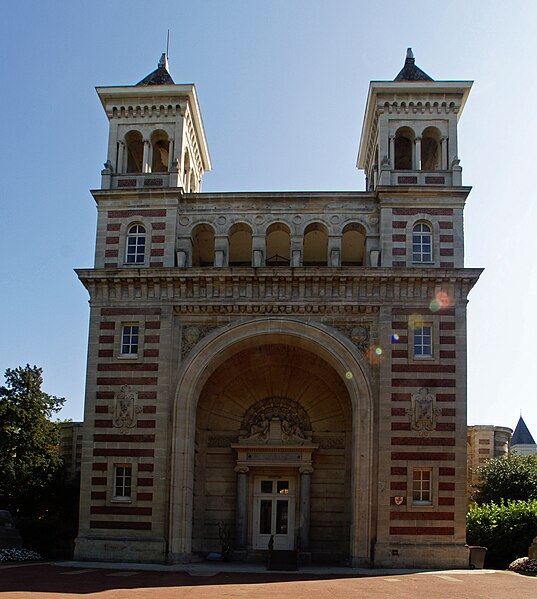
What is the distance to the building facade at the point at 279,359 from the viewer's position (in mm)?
33969

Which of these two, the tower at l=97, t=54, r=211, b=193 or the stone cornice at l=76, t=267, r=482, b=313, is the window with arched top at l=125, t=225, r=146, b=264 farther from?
the tower at l=97, t=54, r=211, b=193

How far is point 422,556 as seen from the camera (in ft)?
108

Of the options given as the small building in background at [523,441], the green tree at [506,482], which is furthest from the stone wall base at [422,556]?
the small building in background at [523,441]

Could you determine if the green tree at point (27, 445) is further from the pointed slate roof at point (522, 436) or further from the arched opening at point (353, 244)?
the pointed slate roof at point (522, 436)

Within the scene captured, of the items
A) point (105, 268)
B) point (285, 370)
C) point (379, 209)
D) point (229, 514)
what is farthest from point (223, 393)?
point (379, 209)

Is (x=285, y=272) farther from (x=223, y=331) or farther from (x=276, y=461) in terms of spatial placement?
(x=276, y=461)

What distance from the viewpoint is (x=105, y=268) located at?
119 feet

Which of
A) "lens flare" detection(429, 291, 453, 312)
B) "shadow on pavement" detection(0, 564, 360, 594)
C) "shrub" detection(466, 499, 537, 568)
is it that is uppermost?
"lens flare" detection(429, 291, 453, 312)

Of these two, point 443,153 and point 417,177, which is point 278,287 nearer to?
point 417,177

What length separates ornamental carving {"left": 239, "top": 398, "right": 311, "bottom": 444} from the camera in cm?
3797

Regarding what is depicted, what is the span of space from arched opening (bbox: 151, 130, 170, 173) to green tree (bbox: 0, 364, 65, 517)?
11828 mm

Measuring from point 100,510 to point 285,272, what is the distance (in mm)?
12468

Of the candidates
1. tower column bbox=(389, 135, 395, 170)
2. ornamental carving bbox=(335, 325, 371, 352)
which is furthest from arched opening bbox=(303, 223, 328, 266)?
ornamental carving bbox=(335, 325, 371, 352)

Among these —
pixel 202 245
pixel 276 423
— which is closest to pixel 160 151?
pixel 202 245
